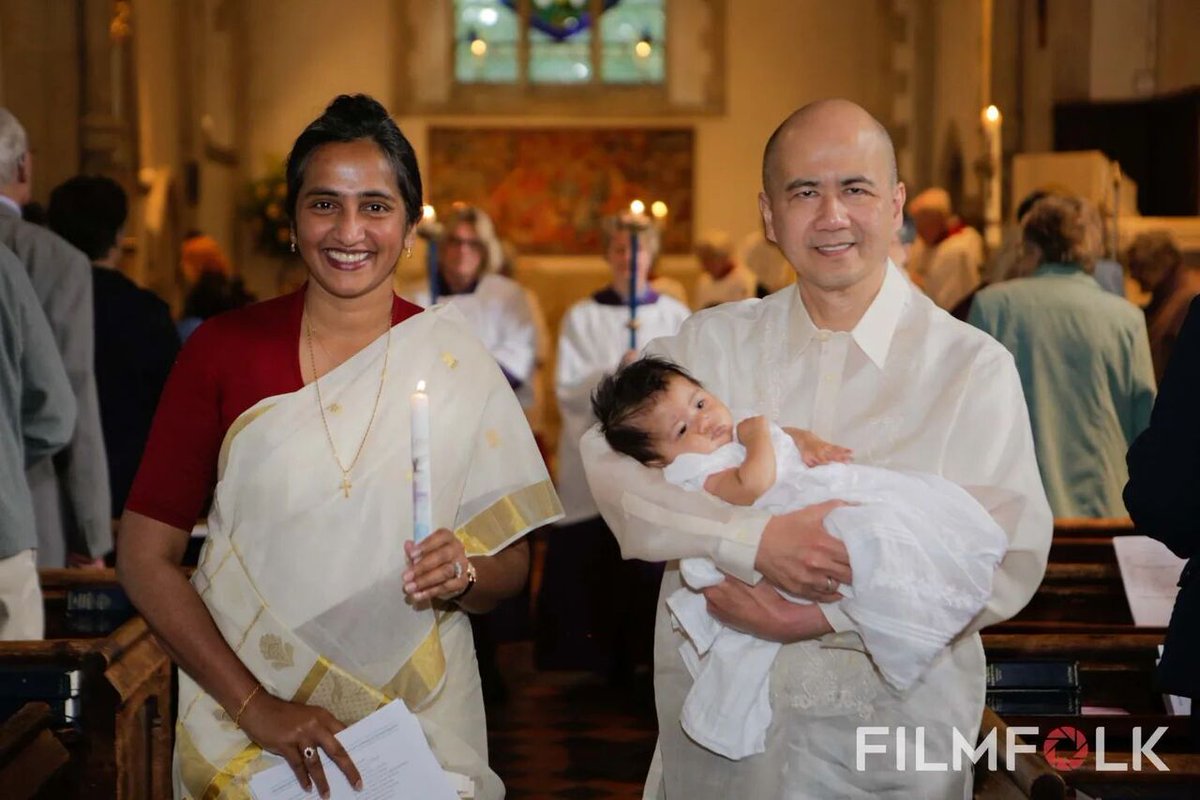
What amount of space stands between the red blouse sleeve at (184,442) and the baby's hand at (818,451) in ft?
2.74

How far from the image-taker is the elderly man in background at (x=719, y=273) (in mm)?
11109

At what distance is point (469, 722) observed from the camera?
2543 millimetres

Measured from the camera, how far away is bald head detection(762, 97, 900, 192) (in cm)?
248

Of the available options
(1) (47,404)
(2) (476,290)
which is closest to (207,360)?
(1) (47,404)

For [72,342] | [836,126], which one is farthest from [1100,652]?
[72,342]

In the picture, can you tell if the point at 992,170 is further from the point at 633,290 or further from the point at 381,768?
the point at 381,768

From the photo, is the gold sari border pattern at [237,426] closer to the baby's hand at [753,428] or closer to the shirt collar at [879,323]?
the baby's hand at [753,428]

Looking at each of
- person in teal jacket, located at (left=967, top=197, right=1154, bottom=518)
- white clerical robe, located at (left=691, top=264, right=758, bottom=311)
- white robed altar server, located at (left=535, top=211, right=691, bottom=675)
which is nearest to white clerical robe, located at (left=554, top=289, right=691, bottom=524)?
white robed altar server, located at (left=535, top=211, right=691, bottom=675)

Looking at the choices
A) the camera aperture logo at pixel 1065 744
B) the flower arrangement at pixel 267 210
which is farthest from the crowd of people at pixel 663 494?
the flower arrangement at pixel 267 210

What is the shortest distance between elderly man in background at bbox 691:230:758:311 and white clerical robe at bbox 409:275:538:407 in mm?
3335

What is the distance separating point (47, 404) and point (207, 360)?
1.45 metres

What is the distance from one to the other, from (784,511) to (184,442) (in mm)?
861

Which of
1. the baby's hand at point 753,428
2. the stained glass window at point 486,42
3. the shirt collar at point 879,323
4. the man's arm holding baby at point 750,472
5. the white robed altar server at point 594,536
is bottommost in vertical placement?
the white robed altar server at point 594,536

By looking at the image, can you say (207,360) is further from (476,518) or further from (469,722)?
(469,722)
